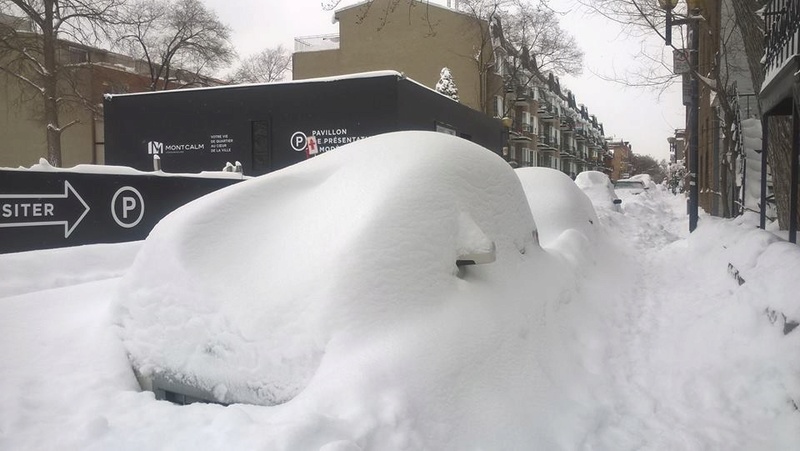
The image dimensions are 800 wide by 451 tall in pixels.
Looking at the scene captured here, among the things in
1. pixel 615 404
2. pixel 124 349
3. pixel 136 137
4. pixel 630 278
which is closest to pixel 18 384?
pixel 124 349

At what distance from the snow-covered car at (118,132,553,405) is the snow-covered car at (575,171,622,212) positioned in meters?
12.8

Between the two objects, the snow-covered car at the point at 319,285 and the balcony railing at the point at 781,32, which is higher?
the balcony railing at the point at 781,32

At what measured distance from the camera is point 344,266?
3.46 metres

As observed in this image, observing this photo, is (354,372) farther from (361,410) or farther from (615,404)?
(615,404)

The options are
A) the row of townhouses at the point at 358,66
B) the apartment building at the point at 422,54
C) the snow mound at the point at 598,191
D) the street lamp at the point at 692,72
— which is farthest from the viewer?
the apartment building at the point at 422,54

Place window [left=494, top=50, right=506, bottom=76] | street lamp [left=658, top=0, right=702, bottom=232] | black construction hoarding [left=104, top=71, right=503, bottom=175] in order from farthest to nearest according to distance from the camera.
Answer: window [left=494, top=50, right=506, bottom=76] → black construction hoarding [left=104, top=71, right=503, bottom=175] → street lamp [left=658, top=0, right=702, bottom=232]

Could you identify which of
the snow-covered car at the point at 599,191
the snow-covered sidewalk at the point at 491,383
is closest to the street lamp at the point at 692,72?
the snow-covered car at the point at 599,191

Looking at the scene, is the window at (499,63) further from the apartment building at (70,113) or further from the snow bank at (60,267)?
the snow bank at (60,267)

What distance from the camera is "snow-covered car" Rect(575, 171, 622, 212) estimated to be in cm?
1718

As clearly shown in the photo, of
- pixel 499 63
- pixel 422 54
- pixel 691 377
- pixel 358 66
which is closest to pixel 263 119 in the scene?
pixel 691 377

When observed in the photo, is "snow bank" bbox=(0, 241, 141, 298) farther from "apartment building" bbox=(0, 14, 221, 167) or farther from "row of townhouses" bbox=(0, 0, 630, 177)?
"apartment building" bbox=(0, 14, 221, 167)

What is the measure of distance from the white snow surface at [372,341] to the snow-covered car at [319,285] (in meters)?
0.01

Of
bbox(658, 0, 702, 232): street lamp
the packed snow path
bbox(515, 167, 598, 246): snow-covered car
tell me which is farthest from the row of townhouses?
the packed snow path

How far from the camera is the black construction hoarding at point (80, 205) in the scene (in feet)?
24.3
